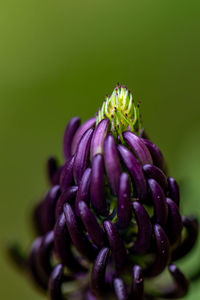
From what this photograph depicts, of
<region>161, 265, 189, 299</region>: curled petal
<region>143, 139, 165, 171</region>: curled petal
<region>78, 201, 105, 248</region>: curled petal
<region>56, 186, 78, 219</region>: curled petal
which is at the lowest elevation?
<region>161, 265, 189, 299</region>: curled petal

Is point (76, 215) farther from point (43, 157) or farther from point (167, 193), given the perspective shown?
point (43, 157)

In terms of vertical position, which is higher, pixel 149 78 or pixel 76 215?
pixel 149 78

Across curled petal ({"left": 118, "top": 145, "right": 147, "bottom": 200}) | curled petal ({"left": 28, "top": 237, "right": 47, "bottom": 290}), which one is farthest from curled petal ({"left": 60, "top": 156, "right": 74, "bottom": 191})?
curled petal ({"left": 28, "top": 237, "right": 47, "bottom": 290})

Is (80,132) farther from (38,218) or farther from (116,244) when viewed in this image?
(38,218)

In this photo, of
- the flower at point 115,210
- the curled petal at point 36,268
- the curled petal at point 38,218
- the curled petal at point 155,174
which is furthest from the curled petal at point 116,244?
the curled petal at point 38,218

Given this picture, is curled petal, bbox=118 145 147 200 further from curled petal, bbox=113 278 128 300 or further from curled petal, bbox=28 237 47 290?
curled petal, bbox=28 237 47 290

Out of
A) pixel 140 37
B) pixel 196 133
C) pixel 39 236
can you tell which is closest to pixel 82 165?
pixel 39 236

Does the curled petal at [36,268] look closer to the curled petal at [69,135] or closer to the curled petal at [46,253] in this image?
the curled petal at [46,253]
